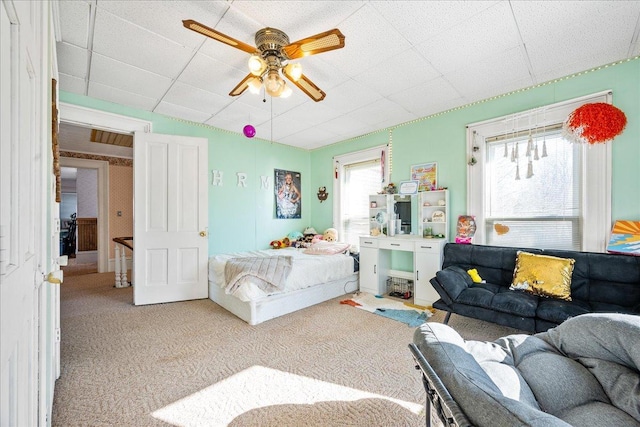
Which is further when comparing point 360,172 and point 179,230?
point 360,172

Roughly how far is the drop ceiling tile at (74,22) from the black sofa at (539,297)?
12.2 feet

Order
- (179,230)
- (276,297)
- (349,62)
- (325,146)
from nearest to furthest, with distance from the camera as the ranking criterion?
(349,62) → (276,297) → (179,230) → (325,146)

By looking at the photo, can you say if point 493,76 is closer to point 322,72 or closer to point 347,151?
point 322,72

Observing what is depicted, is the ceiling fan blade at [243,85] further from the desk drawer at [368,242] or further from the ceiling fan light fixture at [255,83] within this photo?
the desk drawer at [368,242]

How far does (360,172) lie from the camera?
16.2 ft

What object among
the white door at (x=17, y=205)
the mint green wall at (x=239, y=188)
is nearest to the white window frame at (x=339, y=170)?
the mint green wall at (x=239, y=188)

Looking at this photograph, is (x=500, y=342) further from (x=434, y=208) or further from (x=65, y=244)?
(x=65, y=244)

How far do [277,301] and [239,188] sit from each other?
2291 millimetres

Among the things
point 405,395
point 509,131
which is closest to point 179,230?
point 405,395

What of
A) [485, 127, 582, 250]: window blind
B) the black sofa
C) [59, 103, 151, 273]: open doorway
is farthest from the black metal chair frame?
[59, 103, 151, 273]: open doorway

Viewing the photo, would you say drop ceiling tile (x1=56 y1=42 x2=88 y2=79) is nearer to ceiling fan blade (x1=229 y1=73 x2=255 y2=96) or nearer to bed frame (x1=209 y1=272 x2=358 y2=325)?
ceiling fan blade (x1=229 y1=73 x2=255 y2=96)

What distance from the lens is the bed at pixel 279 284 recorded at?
9.94ft

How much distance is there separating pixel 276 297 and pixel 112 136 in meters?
4.10

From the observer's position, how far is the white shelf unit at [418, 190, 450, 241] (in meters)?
3.68
